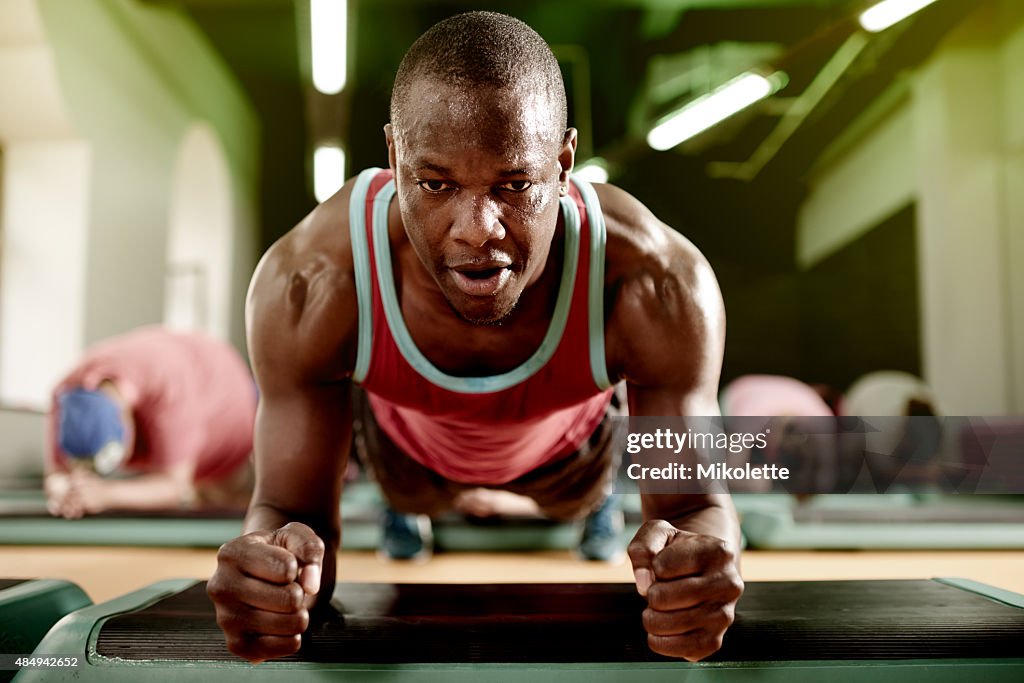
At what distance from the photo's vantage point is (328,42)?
263 centimetres

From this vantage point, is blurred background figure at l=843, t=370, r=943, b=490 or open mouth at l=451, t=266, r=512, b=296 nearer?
open mouth at l=451, t=266, r=512, b=296

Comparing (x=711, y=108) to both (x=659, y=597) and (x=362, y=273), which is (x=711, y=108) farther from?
(x=659, y=597)

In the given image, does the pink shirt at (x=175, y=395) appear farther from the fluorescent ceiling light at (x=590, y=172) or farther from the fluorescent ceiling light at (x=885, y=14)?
the fluorescent ceiling light at (x=885, y=14)

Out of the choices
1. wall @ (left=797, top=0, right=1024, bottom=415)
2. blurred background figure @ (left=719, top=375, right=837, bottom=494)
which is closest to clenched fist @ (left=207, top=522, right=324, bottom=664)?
blurred background figure @ (left=719, top=375, right=837, bottom=494)

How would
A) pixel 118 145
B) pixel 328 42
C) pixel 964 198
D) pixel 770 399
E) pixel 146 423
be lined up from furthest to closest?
pixel 118 145, pixel 964 198, pixel 328 42, pixel 770 399, pixel 146 423

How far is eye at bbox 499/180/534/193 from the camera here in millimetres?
722

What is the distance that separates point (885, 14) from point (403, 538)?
6.60 ft

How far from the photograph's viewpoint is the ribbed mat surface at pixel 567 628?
0.76 meters

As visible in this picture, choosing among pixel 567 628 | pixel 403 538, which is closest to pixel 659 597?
pixel 567 628

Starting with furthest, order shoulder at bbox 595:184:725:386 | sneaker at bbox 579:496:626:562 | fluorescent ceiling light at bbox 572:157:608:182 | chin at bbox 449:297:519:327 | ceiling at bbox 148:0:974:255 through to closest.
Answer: ceiling at bbox 148:0:974:255
sneaker at bbox 579:496:626:562
fluorescent ceiling light at bbox 572:157:608:182
shoulder at bbox 595:184:725:386
chin at bbox 449:297:519:327

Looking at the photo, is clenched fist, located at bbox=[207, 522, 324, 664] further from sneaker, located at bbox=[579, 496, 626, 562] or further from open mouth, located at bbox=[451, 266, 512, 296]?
sneaker, located at bbox=[579, 496, 626, 562]

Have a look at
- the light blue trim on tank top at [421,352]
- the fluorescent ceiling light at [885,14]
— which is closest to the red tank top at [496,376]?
the light blue trim on tank top at [421,352]

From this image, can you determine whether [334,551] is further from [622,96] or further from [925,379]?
[622,96]

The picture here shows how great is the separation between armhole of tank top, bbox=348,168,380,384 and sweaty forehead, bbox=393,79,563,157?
7.6 inches
